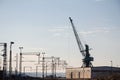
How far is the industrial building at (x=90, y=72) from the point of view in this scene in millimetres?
121581

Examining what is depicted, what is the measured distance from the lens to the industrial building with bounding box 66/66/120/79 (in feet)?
399

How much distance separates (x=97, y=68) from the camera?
125438 mm

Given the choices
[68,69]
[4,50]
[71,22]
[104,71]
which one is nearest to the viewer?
[4,50]

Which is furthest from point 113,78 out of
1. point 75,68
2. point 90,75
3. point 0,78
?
point 75,68

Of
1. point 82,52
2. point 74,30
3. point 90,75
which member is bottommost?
point 90,75

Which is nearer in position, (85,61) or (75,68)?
(85,61)

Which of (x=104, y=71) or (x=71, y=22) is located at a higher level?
(x=71, y=22)

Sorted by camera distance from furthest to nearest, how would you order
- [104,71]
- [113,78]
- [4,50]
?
[104,71] < [113,78] < [4,50]

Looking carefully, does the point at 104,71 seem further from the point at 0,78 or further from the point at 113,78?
the point at 0,78

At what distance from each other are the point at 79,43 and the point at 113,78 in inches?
1749

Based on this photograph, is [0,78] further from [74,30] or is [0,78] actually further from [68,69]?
[68,69]

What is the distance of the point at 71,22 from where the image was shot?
120750mm

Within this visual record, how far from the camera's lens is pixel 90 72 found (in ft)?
399

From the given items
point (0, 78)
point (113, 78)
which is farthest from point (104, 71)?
point (0, 78)
